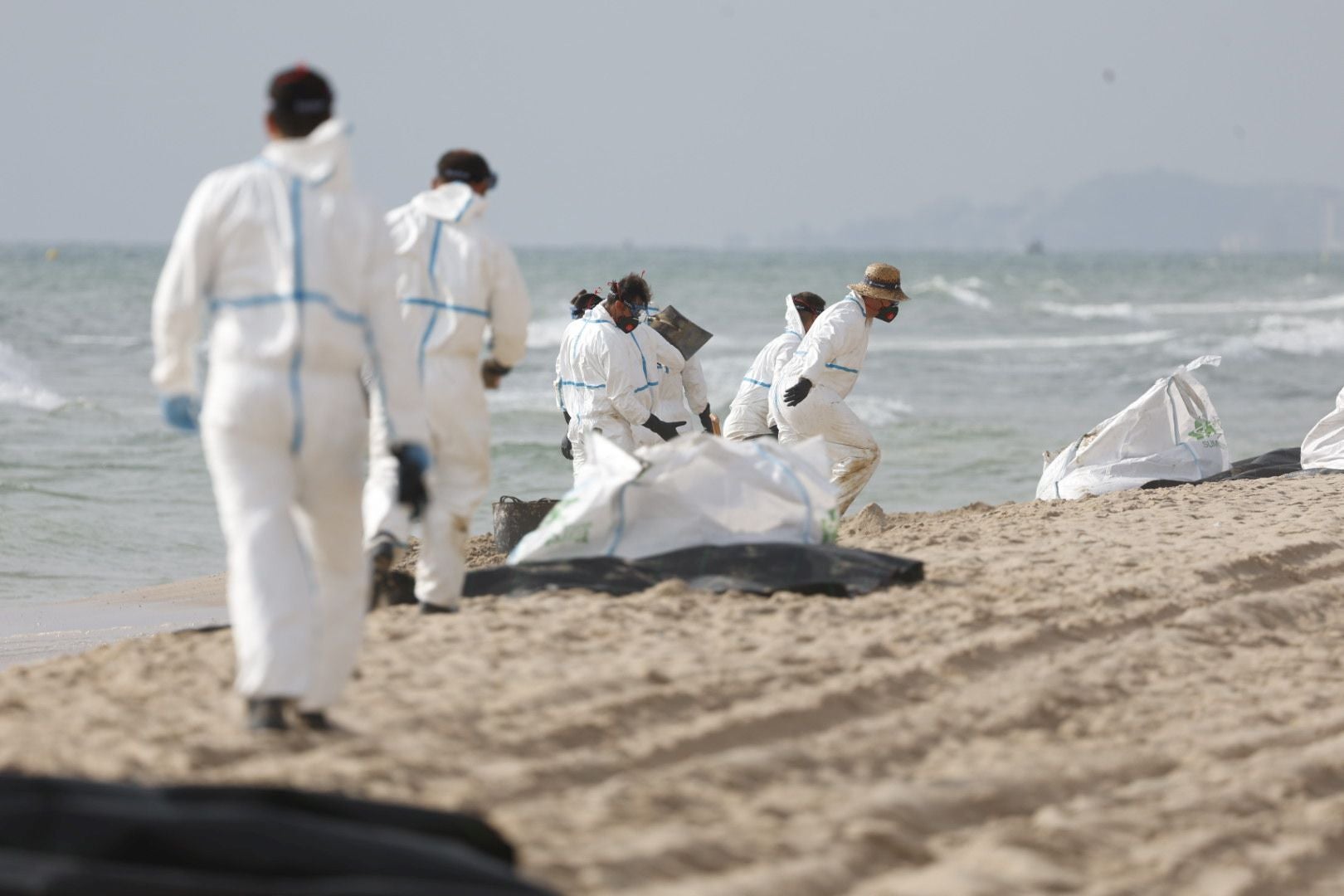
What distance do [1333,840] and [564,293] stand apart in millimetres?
51728

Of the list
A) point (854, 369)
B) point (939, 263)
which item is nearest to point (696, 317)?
point (854, 369)

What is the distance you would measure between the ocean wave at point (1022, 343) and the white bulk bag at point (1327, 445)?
20.2 metres

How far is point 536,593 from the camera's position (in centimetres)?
682

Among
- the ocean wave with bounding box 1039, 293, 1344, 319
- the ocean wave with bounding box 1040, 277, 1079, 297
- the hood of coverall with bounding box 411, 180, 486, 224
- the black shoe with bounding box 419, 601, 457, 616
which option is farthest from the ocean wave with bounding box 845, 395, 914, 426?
the ocean wave with bounding box 1040, 277, 1079, 297

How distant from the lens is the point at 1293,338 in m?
35.1

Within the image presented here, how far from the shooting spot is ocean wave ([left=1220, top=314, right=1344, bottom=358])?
3253 centimetres

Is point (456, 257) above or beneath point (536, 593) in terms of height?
above

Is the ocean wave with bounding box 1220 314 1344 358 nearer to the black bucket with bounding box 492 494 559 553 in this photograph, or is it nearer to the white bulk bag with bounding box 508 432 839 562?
the black bucket with bounding box 492 494 559 553

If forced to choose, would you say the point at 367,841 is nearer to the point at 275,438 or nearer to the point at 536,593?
the point at 275,438

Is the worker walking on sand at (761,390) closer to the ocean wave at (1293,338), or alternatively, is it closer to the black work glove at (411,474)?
the black work glove at (411,474)

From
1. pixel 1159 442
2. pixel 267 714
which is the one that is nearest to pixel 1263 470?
pixel 1159 442

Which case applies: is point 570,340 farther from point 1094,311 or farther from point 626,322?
point 1094,311

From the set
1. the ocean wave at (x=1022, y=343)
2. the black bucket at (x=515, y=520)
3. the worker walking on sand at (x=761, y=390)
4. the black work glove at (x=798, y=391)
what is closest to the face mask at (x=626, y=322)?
the black work glove at (x=798, y=391)

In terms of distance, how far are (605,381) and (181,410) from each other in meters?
5.37
